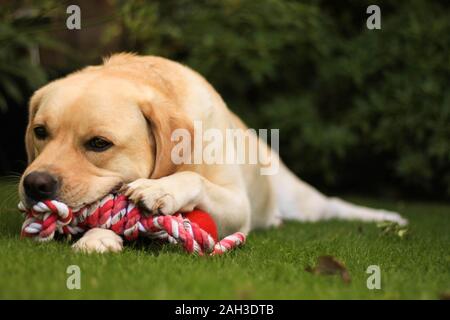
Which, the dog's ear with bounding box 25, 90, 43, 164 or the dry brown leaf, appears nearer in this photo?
the dry brown leaf

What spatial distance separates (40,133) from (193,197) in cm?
87

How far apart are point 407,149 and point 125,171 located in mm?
4065

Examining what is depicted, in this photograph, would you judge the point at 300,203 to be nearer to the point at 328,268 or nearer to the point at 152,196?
the point at 152,196

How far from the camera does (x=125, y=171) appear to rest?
10.7 feet

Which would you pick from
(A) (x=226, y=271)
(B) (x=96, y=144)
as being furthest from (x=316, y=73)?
(A) (x=226, y=271)

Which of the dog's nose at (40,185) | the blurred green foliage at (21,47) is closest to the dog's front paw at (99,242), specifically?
the dog's nose at (40,185)

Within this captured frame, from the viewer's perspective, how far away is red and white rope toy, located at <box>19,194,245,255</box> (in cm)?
290

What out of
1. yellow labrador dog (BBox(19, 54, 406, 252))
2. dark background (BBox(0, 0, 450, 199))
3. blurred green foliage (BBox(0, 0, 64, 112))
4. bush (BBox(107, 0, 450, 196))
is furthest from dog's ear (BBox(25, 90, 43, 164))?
bush (BBox(107, 0, 450, 196))

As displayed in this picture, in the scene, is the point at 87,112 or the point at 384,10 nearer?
the point at 87,112

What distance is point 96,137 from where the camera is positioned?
318 cm

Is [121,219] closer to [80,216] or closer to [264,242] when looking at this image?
[80,216]

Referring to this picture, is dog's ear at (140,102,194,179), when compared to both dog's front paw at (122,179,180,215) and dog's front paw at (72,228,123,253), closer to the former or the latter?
dog's front paw at (122,179,180,215)
